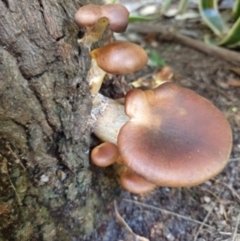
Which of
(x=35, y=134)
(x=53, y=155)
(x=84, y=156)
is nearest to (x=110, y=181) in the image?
(x=84, y=156)

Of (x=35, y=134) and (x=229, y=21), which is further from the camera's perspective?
(x=229, y=21)

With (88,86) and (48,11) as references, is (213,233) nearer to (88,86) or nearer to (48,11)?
(88,86)

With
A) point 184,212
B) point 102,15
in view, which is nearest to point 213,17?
point 184,212

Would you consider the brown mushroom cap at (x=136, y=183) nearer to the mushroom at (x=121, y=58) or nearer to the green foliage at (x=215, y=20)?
the mushroom at (x=121, y=58)

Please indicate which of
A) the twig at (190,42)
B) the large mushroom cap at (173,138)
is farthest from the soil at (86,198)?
the twig at (190,42)

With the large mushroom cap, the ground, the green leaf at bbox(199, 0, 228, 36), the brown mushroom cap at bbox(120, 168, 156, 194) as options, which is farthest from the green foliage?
the brown mushroom cap at bbox(120, 168, 156, 194)

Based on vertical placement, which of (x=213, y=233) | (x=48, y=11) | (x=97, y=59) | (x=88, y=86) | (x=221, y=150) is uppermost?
(x=48, y=11)
